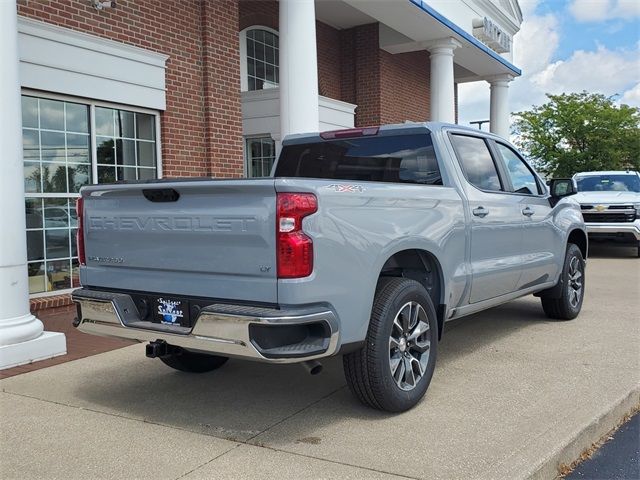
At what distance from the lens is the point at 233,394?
15.7 feet

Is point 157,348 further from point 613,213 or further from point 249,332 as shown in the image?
point 613,213

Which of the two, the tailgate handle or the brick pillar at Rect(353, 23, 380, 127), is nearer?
the tailgate handle

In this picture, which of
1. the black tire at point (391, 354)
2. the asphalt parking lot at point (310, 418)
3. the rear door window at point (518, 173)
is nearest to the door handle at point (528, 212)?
the rear door window at point (518, 173)

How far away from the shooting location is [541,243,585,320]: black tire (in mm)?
6953

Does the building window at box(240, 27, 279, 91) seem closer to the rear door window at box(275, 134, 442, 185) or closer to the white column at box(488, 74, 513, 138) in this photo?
the rear door window at box(275, 134, 442, 185)

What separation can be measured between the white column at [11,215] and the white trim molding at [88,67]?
64.6 inches

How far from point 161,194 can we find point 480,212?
101 inches

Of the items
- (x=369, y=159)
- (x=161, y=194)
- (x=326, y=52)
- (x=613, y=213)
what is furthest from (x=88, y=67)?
(x=613, y=213)

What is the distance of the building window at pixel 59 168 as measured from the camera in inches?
290

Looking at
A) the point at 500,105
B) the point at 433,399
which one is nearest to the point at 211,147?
the point at 433,399

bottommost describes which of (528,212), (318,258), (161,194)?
(318,258)

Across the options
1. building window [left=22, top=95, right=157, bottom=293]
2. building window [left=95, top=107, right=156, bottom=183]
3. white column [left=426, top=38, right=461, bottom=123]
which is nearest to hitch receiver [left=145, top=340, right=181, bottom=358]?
building window [left=22, top=95, right=157, bottom=293]

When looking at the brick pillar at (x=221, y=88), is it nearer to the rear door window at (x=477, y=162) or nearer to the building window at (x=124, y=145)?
the building window at (x=124, y=145)

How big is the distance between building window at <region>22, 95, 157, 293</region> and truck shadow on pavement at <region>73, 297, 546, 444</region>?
6.91 ft
